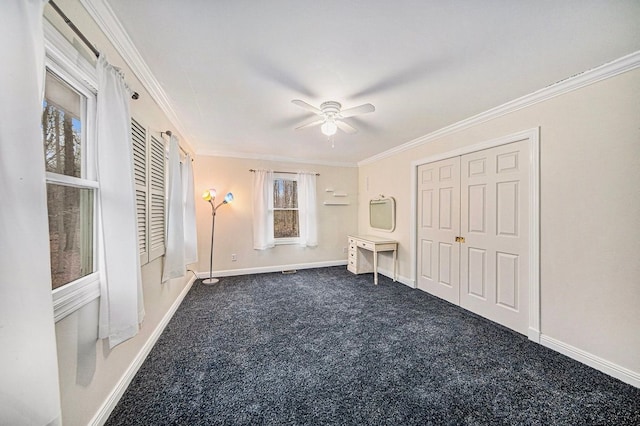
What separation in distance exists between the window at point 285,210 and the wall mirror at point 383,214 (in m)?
1.53

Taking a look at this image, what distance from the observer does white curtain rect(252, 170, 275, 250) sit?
4.59m

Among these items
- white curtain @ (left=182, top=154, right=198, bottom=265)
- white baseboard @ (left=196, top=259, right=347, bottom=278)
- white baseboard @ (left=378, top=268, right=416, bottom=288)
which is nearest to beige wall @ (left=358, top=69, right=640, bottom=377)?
white baseboard @ (left=378, top=268, right=416, bottom=288)

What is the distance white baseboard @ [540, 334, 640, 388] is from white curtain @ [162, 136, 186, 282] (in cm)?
368

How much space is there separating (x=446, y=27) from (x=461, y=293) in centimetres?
288

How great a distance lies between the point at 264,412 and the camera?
1.51 m

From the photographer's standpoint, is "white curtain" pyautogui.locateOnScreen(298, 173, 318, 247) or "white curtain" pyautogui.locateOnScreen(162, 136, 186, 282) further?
"white curtain" pyautogui.locateOnScreen(298, 173, 318, 247)

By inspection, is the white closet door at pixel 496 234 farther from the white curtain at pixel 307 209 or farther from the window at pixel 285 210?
the window at pixel 285 210

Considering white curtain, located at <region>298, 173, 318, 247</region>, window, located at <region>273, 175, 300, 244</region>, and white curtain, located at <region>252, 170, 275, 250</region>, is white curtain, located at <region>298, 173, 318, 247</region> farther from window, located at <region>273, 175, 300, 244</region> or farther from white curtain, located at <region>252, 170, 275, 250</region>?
white curtain, located at <region>252, 170, 275, 250</region>

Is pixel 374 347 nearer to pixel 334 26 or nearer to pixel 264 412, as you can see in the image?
pixel 264 412

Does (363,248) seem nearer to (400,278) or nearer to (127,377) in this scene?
(400,278)

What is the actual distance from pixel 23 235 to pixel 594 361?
350 centimetres

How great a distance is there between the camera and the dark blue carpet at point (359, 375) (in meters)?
1.49

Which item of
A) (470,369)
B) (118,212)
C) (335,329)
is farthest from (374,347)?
(118,212)

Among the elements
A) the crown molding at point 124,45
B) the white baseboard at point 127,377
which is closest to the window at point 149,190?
the crown molding at point 124,45
